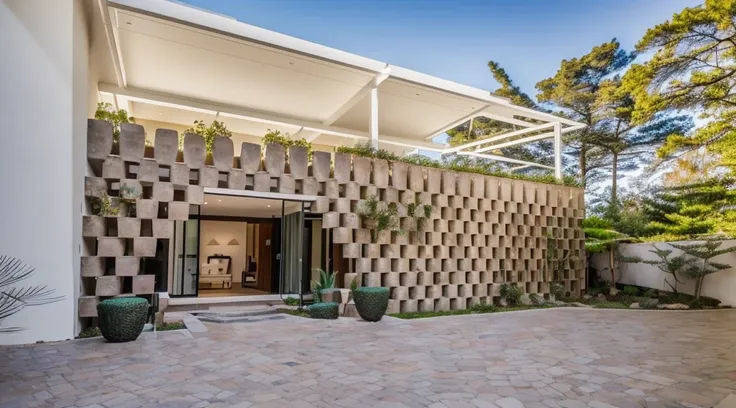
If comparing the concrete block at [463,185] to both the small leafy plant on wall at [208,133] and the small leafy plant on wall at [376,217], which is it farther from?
the small leafy plant on wall at [208,133]

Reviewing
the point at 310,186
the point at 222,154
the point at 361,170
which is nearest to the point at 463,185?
the point at 361,170

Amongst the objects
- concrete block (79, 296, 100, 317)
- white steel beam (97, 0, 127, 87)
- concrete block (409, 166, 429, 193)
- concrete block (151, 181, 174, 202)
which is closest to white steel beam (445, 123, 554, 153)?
concrete block (409, 166, 429, 193)

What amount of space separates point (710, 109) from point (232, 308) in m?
14.8

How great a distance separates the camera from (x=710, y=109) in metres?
13.4

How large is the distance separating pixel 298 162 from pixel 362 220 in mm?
1783

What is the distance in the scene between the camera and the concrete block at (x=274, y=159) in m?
8.21

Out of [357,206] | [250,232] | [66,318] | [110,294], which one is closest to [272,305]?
[357,206]

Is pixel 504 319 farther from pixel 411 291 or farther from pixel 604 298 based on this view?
pixel 604 298

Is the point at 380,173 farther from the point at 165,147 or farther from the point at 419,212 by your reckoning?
the point at 165,147

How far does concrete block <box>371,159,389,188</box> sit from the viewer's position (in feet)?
30.5

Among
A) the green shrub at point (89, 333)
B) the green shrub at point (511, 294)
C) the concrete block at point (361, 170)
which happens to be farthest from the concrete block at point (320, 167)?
the green shrub at point (511, 294)

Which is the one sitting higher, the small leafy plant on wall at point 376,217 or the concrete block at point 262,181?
the concrete block at point 262,181

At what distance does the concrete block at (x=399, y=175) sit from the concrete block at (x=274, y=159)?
8.12 ft

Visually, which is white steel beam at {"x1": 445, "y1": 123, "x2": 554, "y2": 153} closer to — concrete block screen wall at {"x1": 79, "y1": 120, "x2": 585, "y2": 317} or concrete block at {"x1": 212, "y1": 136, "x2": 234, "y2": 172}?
concrete block screen wall at {"x1": 79, "y1": 120, "x2": 585, "y2": 317}
